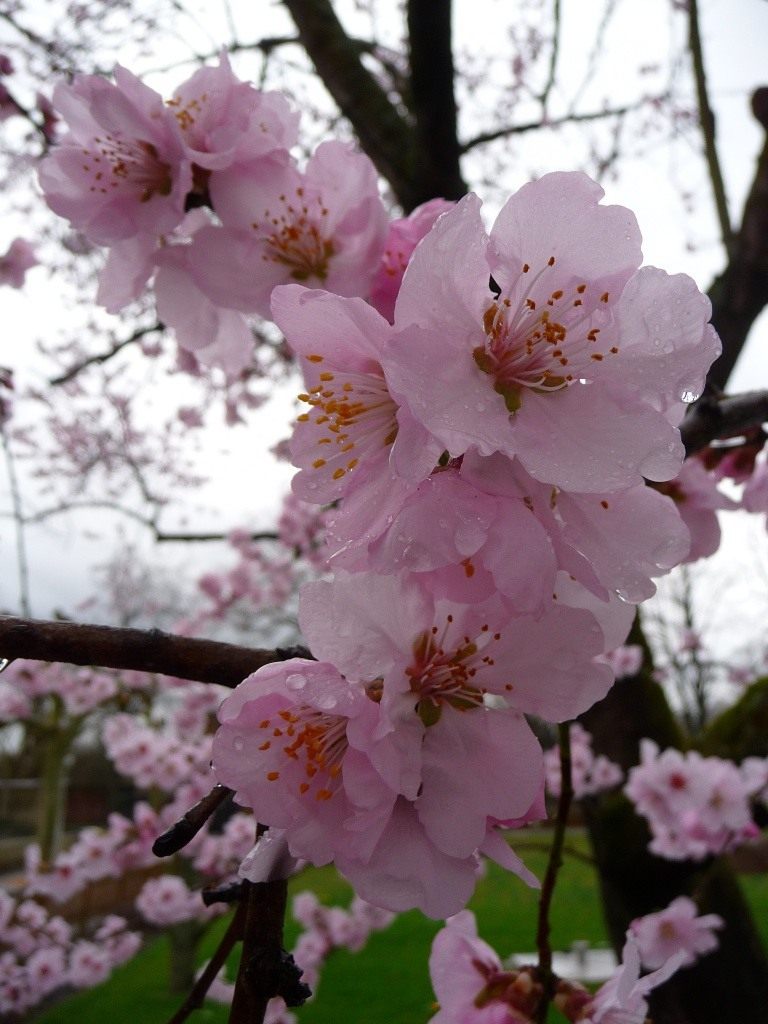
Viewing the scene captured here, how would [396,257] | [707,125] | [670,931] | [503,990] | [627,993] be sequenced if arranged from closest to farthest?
[627,993]
[503,990]
[396,257]
[670,931]
[707,125]

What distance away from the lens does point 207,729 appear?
5812mm

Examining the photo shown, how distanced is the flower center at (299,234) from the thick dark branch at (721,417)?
544 mm

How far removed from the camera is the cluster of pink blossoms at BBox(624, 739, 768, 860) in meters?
2.69

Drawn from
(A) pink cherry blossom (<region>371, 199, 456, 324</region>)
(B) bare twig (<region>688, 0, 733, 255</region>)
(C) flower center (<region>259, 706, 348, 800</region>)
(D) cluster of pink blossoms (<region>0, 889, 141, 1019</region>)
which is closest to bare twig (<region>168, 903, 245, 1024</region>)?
(C) flower center (<region>259, 706, 348, 800</region>)

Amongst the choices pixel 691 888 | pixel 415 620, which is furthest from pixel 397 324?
pixel 691 888

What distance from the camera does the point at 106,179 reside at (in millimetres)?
991

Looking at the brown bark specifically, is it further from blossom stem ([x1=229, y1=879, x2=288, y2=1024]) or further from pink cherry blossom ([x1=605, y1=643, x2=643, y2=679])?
blossom stem ([x1=229, y1=879, x2=288, y2=1024])

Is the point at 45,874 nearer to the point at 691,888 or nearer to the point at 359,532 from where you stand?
the point at 691,888

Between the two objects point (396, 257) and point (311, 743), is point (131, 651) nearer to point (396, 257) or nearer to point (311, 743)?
point (311, 743)

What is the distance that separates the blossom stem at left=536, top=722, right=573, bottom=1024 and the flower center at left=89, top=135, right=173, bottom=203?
83 cm

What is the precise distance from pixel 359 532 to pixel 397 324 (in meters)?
0.14

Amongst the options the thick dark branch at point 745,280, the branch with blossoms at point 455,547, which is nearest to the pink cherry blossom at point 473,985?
the branch with blossoms at point 455,547

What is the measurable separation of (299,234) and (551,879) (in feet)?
2.74

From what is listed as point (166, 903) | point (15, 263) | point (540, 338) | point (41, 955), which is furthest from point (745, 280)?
point (41, 955)
